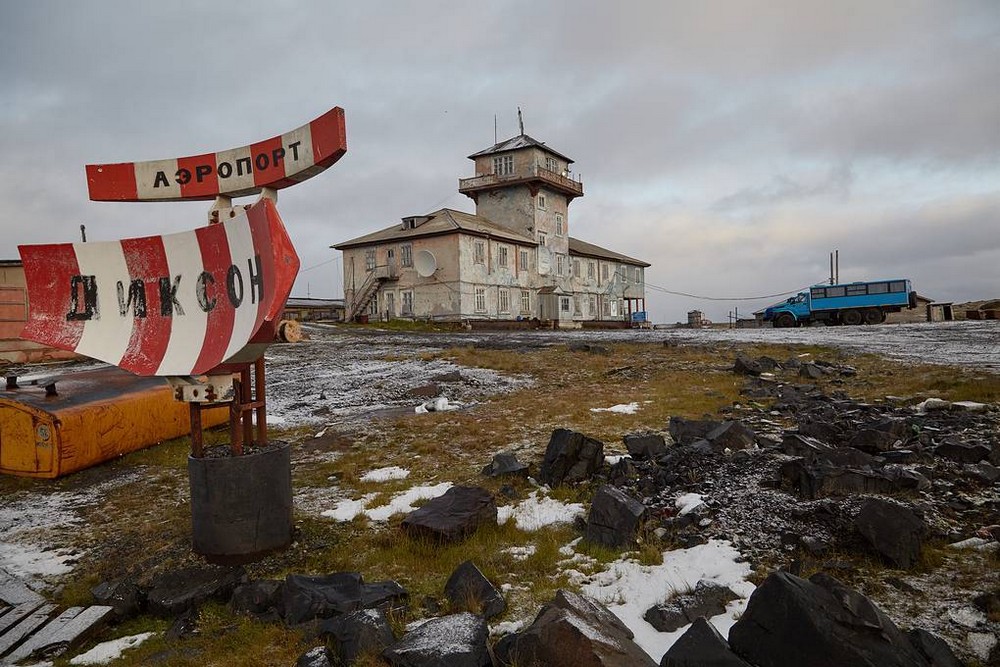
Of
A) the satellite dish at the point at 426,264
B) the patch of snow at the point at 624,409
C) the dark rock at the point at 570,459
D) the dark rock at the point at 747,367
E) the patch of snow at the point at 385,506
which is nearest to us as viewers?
the patch of snow at the point at 385,506

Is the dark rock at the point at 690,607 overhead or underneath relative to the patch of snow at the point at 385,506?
overhead

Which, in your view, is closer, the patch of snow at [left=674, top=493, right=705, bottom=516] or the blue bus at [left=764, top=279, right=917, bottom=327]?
the patch of snow at [left=674, top=493, right=705, bottom=516]

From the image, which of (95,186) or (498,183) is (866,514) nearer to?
(95,186)

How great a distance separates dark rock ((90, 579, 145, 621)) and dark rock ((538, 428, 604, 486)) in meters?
3.37

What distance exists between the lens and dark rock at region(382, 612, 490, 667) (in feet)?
8.21

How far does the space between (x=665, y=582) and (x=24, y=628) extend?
3951 millimetres

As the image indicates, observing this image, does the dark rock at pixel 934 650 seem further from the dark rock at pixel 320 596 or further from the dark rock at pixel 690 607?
the dark rock at pixel 320 596

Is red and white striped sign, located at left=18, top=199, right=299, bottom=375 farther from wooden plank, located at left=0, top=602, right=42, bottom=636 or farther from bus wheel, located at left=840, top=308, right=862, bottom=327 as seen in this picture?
bus wheel, located at left=840, top=308, right=862, bottom=327

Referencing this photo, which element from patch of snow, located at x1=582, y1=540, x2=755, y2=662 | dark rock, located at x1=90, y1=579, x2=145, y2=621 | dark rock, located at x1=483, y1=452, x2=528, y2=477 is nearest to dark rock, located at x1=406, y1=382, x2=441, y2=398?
dark rock, located at x1=483, y1=452, x2=528, y2=477

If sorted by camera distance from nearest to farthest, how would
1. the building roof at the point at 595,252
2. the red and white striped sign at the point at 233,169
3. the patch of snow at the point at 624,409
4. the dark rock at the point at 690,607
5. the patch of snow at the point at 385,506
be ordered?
the dark rock at the point at 690,607 → the red and white striped sign at the point at 233,169 → the patch of snow at the point at 385,506 → the patch of snow at the point at 624,409 → the building roof at the point at 595,252

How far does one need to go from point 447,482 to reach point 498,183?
119 feet

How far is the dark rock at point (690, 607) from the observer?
2957 millimetres

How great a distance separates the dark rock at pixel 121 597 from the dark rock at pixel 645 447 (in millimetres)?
4453

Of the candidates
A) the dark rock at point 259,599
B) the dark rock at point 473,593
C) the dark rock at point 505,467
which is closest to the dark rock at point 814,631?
the dark rock at point 473,593
